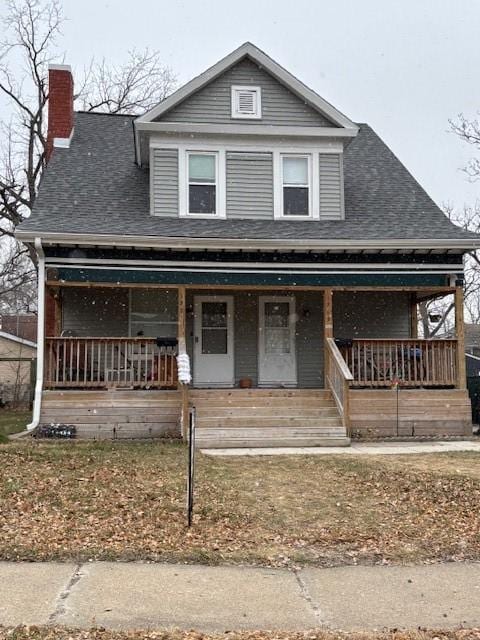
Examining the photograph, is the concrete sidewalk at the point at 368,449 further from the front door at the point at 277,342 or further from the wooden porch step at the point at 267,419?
the front door at the point at 277,342

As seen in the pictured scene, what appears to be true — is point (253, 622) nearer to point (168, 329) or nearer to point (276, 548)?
point (276, 548)

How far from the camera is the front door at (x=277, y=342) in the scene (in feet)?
46.9

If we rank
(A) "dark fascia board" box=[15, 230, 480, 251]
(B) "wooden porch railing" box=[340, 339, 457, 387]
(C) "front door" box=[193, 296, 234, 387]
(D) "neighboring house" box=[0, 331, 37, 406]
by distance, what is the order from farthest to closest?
1. (D) "neighboring house" box=[0, 331, 37, 406]
2. (C) "front door" box=[193, 296, 234, 387]
3. (B) "wooden porch railing" box=[340, 339, 457, 387]
4. (A) "dark fascia board" box=[15, 230, 480, 251]

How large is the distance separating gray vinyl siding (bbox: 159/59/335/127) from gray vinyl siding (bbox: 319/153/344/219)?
29.8 inches

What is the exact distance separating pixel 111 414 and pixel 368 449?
4.47 meters

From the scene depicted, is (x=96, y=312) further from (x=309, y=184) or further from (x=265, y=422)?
(x=309, y=184)

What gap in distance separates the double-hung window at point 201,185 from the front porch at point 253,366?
1860 millimetres

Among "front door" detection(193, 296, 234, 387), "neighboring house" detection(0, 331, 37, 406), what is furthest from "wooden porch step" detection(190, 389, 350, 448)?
"neighboring house" detection(0, 331, 37, 406)

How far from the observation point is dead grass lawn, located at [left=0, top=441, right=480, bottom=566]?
5.13m

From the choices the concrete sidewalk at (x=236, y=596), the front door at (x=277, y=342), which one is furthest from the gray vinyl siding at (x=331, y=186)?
the concrete sidewalk at (x=236, y=596)

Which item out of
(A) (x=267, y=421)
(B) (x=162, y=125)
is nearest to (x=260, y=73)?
(B) (x=162, y=125)

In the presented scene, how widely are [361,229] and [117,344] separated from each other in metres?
5.37

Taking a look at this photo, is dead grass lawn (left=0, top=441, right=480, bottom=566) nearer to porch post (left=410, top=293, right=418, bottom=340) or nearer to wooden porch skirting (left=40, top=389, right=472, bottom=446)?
wooden porch skirting (left=40, top=389, right=472, bottom=446)

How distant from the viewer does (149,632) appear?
11.8 ft
